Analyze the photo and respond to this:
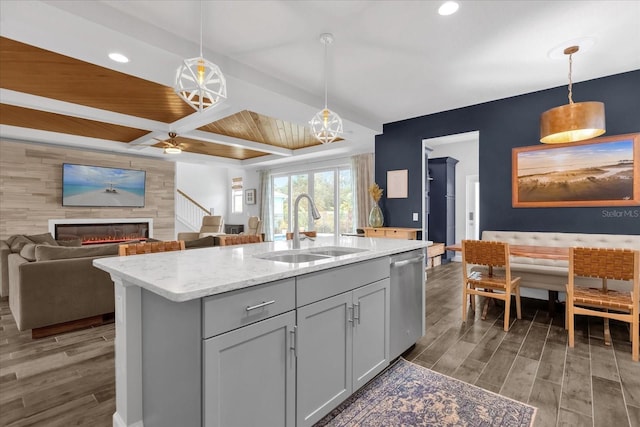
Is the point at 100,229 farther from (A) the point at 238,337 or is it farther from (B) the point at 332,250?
(A) the point at 238,337

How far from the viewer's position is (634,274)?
2322mm

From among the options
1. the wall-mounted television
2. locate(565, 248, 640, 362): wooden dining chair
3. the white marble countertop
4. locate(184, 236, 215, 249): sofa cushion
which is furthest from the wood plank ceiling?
locate(565, 248, 640, 362): wooden dining chair

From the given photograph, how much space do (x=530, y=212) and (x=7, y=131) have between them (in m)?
8.58

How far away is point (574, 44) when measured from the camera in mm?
2777

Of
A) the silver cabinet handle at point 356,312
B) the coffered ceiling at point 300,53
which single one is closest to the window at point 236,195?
the coffered ceiling at point 300,53

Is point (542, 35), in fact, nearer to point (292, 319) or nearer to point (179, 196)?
point (292, 319)

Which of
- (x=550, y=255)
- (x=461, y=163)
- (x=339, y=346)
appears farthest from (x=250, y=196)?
(x=339, y=346)

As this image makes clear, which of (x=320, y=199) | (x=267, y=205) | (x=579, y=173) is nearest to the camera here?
(x=579, y=173)

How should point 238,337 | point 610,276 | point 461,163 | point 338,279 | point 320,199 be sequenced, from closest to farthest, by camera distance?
1. point 238,337
2. point 338,279
3. point 610,276
4. point 461,163
5. point 320,199

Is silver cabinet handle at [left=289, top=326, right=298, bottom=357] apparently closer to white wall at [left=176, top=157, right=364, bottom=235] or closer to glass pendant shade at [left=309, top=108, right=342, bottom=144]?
glass pendant shade at [left=309, top=108, right=342, bottom=144]

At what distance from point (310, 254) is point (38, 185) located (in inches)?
262

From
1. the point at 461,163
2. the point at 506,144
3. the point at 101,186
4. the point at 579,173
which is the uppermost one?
the point at 461,163

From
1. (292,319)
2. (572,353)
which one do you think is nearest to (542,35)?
(572,353)

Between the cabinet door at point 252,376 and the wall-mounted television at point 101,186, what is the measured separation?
23.1ft
